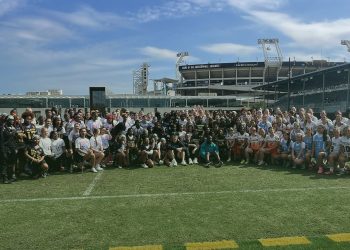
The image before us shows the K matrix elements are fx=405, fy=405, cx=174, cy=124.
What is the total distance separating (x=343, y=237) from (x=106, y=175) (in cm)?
698

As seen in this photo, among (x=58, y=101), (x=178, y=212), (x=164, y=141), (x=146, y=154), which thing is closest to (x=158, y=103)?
(x=58, y=101)

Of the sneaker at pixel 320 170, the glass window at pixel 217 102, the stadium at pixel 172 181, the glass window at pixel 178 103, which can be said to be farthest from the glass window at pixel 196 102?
the sneaker at pixel 320 170

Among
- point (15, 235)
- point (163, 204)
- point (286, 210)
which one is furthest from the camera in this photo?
point (163, 204)

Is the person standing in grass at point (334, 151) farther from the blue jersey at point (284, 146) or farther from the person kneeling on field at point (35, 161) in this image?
the person kneeling on field at point (35, 161)

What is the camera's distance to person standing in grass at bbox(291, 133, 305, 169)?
1177 cm

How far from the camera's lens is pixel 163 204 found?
7500mm

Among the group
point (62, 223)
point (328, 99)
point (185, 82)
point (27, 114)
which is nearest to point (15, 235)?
point (62, 223)

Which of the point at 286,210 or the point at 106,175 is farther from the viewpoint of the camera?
the point at 106,175

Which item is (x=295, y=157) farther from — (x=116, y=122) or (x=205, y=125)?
(x=116, y=122)

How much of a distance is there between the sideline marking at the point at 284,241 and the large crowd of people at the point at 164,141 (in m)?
5.87

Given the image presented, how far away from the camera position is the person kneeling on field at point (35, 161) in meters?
10.8

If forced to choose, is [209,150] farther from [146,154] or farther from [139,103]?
[139,103]

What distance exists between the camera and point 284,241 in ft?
17.5

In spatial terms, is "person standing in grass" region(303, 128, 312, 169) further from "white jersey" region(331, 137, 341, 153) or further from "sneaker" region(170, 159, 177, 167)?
"sneaker" region(170, 159, 177, 167)
